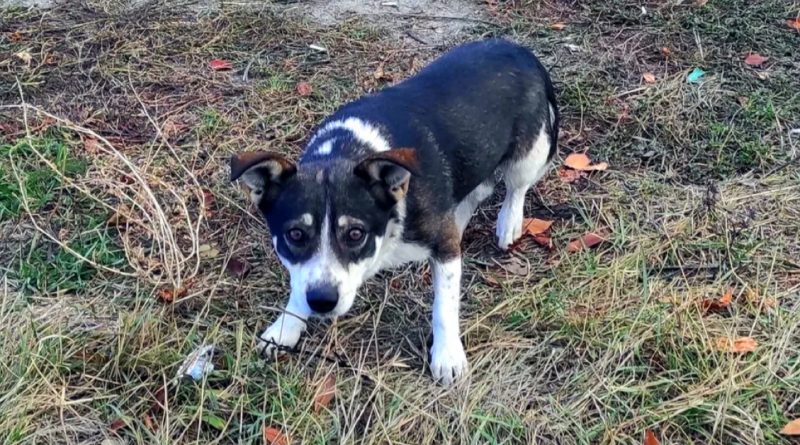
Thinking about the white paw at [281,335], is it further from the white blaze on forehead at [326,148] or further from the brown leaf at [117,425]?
the white blaze on forehead at [326,148]

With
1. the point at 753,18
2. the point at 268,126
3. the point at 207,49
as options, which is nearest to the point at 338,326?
the point at 268,126

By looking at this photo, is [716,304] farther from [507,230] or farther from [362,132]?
[362,132]

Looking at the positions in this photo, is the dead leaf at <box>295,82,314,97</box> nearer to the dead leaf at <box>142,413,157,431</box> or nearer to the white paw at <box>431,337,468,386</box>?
the white paw at <box>431,337,468,386</box>

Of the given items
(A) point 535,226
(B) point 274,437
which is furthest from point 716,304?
(B) point 274,437

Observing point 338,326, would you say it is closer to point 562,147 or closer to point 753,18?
point 562,147

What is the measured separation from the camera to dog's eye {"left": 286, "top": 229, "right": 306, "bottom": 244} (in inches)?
157

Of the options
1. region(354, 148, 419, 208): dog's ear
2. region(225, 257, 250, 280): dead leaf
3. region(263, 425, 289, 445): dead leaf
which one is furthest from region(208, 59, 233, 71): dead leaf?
region(263, 425, 289, 445): dead leaf

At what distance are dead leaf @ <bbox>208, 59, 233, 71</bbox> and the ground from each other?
0.19ft

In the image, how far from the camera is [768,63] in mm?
7086

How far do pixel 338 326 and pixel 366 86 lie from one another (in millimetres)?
2667

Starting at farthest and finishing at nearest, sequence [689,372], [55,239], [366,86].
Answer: [366,86], [55,239], [689,372]

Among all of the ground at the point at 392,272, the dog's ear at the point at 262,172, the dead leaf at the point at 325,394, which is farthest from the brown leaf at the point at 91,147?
the dead leaf at the point at 325,394

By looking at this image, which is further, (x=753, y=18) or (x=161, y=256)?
(x=753, y=18)

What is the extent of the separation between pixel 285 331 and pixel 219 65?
3190 mm
